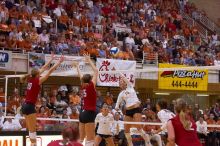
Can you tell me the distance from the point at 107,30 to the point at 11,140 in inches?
606

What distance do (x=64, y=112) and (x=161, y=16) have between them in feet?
49.8

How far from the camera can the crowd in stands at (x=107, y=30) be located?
21938 millimetres

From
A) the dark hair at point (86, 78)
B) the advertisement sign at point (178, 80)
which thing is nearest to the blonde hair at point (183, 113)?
the dark hair at point (86, 78)

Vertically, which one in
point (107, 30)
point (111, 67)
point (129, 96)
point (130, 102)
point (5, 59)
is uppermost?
point (107, 30)

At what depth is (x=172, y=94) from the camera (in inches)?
1176

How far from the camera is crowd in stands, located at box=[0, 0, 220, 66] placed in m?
21.9

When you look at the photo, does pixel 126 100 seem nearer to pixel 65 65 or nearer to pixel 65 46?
pixel 65 65

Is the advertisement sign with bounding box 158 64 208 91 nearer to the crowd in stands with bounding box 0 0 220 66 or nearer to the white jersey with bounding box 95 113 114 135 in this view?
the crowd in stands with bounding box 0 0 220 66

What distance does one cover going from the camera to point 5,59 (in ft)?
65.1

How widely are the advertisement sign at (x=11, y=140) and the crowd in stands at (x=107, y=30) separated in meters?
9.04

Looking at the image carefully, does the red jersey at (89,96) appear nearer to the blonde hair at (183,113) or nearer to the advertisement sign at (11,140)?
the advertisement sign at (11,140)

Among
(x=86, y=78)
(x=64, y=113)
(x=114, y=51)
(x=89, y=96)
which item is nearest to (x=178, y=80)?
(x=114, y=51)

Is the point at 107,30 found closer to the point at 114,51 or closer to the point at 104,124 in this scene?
the point at 114,51

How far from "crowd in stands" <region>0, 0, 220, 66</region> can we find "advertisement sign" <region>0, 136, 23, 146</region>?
356 inches
